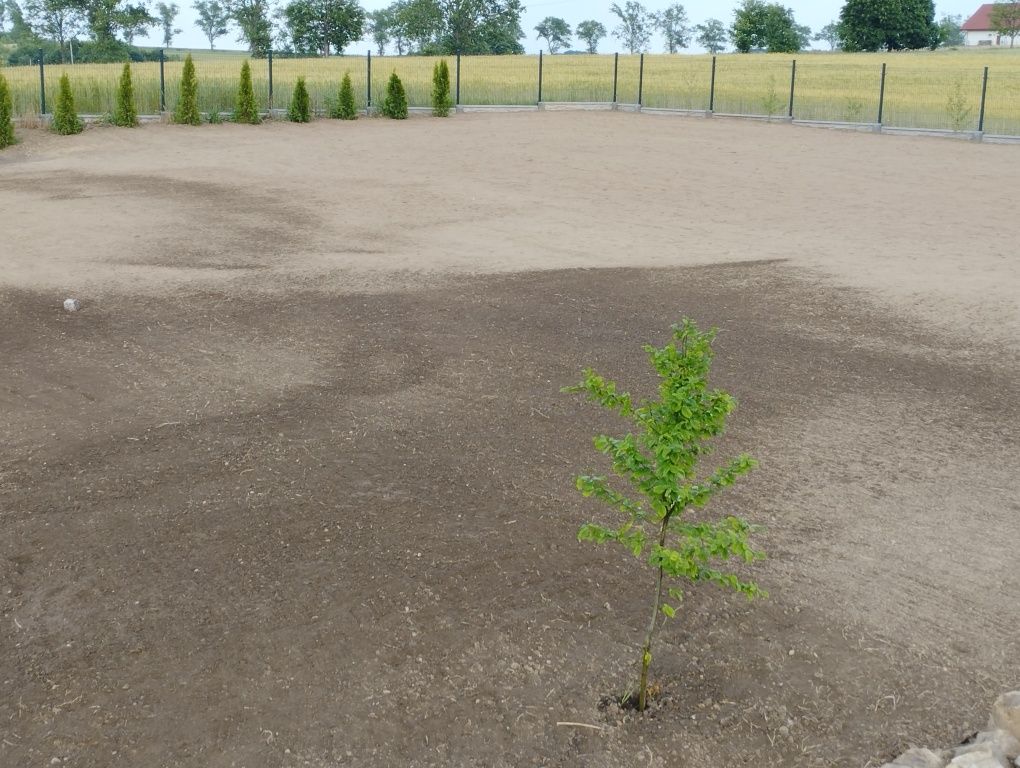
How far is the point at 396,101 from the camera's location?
27406 millimetres

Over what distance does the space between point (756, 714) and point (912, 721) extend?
1.88 feet

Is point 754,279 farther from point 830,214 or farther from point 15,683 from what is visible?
point 15,683

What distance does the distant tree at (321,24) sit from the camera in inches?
2589

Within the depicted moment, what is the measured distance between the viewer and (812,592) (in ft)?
16.1

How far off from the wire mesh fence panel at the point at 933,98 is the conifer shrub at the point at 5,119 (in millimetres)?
20781

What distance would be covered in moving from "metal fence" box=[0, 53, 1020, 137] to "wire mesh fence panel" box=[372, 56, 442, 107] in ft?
0.23

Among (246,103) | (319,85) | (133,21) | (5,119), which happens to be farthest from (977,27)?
(5,119)

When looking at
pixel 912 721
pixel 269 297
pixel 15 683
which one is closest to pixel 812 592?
pixel 912 721

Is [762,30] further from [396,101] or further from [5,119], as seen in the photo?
[5,119]

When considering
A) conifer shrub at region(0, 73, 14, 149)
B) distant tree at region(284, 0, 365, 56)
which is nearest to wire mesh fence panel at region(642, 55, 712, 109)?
conifer shrub at region(0, 73, 14, 149)

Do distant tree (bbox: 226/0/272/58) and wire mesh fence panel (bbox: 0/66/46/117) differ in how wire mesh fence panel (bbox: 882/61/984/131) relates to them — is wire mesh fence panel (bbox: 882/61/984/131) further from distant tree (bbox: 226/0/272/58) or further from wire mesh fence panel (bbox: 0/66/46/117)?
distant tree (bbox: 226/0/272/58)

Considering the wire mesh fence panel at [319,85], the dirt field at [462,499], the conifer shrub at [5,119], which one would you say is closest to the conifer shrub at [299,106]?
the wire mesh fence panel at [319,85]

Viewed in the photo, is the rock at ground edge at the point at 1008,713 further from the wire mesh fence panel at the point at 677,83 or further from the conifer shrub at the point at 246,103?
the wire mesh fence panel at the point at 677,83

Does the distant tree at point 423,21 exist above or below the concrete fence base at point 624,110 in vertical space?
above
